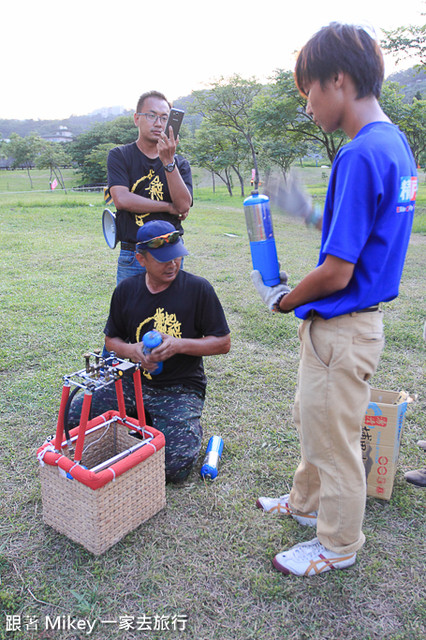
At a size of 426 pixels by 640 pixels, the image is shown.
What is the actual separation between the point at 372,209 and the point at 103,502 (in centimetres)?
154

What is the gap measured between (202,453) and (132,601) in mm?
984

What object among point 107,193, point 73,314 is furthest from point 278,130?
point 107,193

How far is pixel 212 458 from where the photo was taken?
97.7 inches

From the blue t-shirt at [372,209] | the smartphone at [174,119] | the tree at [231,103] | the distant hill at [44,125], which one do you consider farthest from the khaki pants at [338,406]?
the distant hill at [44,125]

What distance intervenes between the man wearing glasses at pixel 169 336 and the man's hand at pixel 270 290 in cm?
71

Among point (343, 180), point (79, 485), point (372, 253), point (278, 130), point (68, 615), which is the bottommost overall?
point (68, 615)

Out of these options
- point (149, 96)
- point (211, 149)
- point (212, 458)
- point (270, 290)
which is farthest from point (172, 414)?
point (211, 149)

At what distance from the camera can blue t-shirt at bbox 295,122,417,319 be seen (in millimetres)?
1311

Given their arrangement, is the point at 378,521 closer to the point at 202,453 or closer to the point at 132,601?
the point at 202,453

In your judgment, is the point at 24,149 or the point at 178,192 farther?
the point at 24,149

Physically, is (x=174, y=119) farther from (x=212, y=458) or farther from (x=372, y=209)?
(x=212, y=458)

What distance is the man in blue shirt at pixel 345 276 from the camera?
1313mm

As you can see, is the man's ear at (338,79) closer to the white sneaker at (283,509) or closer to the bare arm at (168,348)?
the bare arm at (168,348)

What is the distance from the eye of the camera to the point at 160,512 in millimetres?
2199
